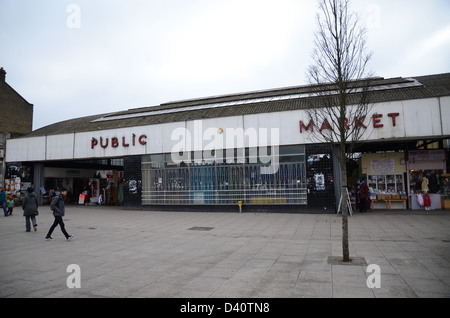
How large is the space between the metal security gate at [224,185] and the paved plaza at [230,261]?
13.4 ft

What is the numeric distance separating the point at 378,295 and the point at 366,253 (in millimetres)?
3104

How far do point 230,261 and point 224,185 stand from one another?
10873 mm

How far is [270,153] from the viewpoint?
17.0 meters

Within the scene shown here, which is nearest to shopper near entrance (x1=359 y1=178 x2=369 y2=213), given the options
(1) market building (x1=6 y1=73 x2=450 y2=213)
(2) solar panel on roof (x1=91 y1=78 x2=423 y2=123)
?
(1) market building (x1=6 y1=73 x2=450 y2=213)

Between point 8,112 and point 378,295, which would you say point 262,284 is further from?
point 8,112

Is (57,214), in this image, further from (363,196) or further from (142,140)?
(363,196)

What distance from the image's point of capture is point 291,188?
54.2ft

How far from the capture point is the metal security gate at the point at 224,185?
1656cm

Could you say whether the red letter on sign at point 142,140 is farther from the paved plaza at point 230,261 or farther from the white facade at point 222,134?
the paved plaza at point 230,261

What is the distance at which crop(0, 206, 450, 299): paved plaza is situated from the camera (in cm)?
505

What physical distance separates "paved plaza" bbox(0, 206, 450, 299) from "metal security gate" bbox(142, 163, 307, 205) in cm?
408

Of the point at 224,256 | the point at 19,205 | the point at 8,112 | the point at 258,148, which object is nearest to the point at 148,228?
the point at 224,256

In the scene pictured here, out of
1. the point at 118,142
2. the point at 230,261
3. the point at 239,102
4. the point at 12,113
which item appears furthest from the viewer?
the point at 12,113

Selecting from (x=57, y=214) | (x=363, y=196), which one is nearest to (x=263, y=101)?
(x=363, y=196)
